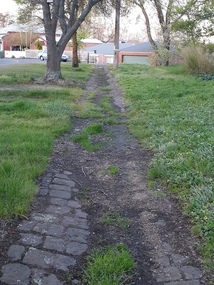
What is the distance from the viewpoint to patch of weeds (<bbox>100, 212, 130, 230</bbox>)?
4371mm

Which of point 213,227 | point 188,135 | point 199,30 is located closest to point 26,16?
point 199,30

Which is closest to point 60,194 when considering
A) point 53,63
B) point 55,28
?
point 53,63

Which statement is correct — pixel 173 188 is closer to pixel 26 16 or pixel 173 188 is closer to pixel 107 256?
pixel 107 256

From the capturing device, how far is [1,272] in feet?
10.7

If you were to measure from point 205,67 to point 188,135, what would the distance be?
48.5ft

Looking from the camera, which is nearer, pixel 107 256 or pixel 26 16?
pixel 107 256

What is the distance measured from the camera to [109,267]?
341cm

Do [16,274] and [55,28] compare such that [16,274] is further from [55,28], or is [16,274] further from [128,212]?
[55,28]

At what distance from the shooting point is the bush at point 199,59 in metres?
21.0

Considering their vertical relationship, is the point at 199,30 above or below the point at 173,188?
above

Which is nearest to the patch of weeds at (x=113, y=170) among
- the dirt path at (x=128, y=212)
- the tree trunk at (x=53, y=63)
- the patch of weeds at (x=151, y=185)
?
the dirt path at (x=128, y=212)

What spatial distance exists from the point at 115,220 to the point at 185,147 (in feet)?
8.20

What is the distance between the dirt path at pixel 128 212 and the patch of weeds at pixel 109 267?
79 millimetres

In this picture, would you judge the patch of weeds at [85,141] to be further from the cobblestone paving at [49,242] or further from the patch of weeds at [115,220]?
the patch of weeds at [115,220]
